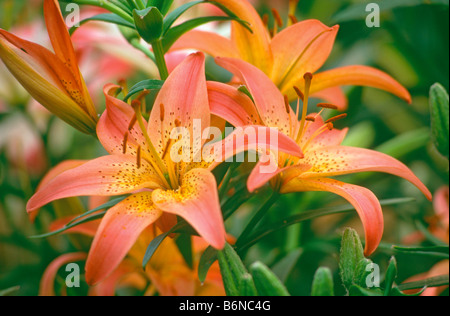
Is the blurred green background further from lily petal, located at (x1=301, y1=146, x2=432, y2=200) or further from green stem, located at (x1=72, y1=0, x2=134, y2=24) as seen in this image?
green stem, located at (x1=72, y1=0, x2=134, y2=24)

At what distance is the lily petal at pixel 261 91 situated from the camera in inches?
22.6

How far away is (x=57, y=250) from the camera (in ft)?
3.10

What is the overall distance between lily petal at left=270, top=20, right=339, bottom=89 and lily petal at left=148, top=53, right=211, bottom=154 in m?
0.14

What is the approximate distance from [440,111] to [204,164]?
0.34 meters

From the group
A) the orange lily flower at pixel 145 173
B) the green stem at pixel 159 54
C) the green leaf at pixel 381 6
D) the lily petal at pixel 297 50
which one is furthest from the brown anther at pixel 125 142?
the green leaf at pixel 381 6

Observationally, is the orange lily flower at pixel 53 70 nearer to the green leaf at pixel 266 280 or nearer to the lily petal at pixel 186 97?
the lily petal at pixel 186 97

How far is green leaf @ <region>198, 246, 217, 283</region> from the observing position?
557mm

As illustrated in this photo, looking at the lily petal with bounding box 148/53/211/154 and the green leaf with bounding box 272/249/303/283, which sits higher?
the lily petal with bounding box 148/53/211/154

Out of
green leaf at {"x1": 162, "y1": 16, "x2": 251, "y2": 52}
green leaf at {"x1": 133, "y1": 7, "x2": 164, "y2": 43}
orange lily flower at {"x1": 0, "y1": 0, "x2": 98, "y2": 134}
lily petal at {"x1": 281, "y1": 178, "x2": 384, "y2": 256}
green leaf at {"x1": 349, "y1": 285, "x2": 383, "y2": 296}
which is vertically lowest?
green leaf at {"x1": 349, "y1": 285, "x2": 383, "y2": 296}

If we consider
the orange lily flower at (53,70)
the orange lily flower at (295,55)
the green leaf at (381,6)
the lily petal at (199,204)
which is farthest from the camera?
the green leaf at (381,6)

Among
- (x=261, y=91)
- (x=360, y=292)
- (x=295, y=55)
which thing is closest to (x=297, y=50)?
(x=295, y=55)

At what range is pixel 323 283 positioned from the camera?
0.48 meters

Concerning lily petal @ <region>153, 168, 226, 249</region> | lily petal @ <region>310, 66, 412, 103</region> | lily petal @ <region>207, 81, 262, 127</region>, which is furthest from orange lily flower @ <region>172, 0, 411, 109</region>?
lily petal @ <region>153, 168, 226, 249</region>

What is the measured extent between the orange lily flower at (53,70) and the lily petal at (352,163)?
26cm
